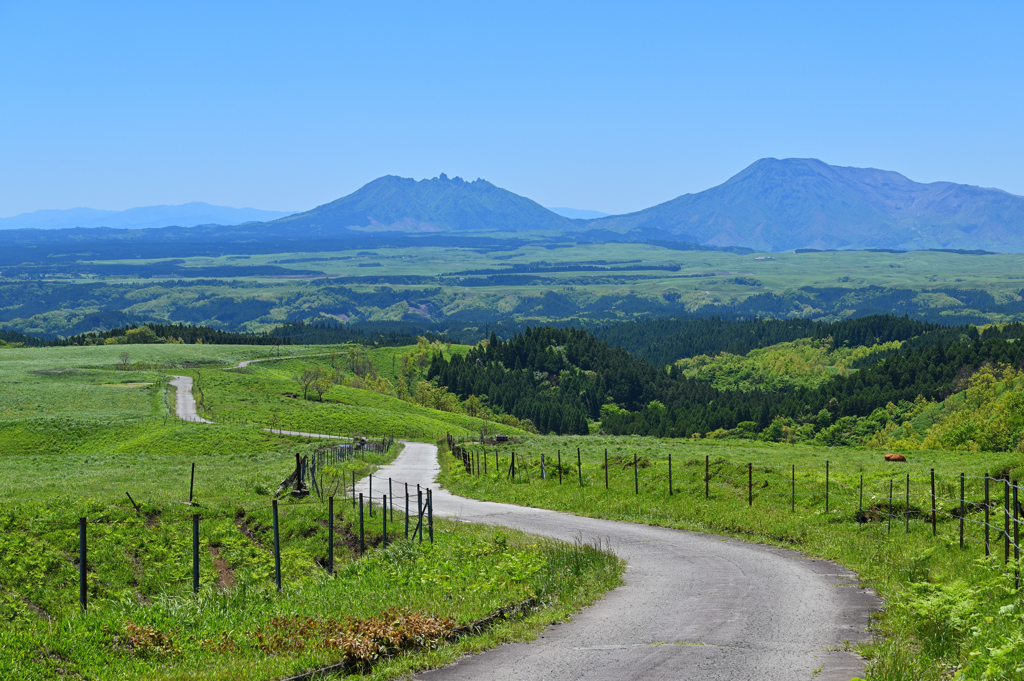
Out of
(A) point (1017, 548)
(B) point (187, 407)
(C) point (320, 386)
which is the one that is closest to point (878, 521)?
(A) point (1017, 548)

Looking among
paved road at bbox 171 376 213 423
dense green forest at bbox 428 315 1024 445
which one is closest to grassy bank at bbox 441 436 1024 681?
paved road at bbox 171 376 213 423

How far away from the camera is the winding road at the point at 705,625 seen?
15.0 metres

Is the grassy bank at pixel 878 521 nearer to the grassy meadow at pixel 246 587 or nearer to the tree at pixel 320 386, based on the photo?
the grassy meadow at pixel 246 587

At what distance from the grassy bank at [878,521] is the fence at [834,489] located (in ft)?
0.29

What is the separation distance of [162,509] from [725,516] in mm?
19143

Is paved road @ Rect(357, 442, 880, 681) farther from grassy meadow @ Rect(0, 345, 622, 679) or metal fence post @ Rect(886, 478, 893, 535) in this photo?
metal fence post @ Rect(886, 478, 893, 535)

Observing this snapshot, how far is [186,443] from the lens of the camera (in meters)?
77.3

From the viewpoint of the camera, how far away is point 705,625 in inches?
709

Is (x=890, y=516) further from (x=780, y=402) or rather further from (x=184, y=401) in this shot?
(x=780, y=402)

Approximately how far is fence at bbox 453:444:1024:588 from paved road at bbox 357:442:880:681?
418 centimetres

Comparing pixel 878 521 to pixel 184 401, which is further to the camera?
pixel 184 401

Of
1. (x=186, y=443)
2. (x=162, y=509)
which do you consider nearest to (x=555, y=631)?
(x=162, y=509)

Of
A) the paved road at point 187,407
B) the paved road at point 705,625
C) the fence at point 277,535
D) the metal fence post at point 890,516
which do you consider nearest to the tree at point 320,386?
the paved road at point 187,407

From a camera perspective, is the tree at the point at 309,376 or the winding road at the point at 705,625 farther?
the tree at the point at 309,376
